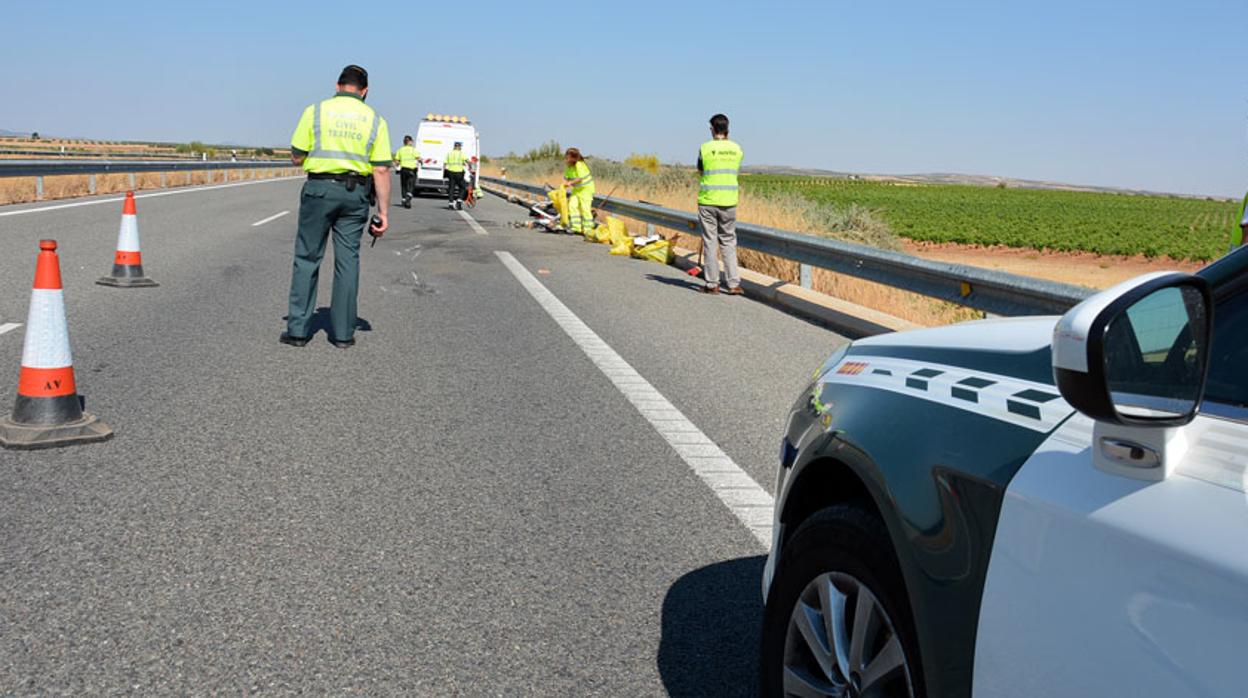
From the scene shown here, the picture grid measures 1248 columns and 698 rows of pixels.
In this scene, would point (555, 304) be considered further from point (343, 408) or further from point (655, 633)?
point (655, 633)

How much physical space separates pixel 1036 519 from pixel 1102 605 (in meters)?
0.20

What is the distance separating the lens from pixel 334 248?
9219mm

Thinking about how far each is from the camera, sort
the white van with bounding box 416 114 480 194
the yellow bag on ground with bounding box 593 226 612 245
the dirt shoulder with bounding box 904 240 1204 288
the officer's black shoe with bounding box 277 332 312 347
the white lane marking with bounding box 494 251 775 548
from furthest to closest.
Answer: the white van with bounding box 416 114 480 194 → the dirt shoulder with bounding box 904 240 1204 288 → the yellow bag on ground with bounding box 593 226 612 245 → the officer's black shoe with bounding box 277 332 312 347 → the white lane marking with bounding box 494 251 775 548

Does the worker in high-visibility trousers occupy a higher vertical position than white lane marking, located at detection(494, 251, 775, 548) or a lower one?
higher

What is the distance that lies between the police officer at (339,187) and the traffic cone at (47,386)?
3.16 metres

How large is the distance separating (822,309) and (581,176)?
10693 mm

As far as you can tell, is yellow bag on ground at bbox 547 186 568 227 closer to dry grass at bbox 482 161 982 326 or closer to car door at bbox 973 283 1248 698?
dry grass at bbox 482 161 982 326

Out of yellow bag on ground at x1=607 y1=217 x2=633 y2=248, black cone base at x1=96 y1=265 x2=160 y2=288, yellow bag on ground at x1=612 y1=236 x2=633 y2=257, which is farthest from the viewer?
yellow bag on ground at x1=607 y1=217 x2=633 y2=248

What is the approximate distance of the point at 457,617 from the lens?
12.7 ft

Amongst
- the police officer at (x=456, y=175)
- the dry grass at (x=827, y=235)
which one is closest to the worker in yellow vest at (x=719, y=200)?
the dry grass at (x=827, y=235)

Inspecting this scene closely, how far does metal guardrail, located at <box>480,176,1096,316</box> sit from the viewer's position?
8.19 m

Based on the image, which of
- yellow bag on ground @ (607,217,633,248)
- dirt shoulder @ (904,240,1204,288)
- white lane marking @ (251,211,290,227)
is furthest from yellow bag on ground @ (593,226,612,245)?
dirt shoulder @ (904,240,1204,288)

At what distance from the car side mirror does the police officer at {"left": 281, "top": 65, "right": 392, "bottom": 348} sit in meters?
7.61

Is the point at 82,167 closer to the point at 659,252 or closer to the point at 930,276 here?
the point at 659,252
